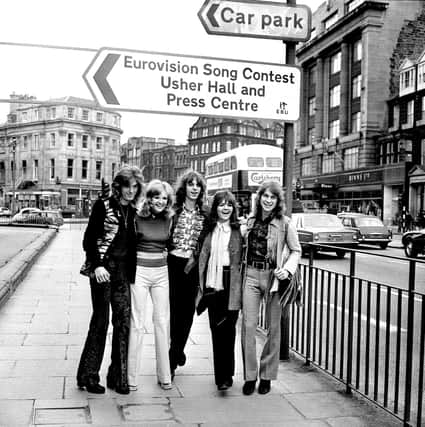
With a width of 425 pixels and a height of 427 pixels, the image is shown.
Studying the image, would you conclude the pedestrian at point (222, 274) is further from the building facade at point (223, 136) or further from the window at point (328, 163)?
the building facade at point (223, 136)

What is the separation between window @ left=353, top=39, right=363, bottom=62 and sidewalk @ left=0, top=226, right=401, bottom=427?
172ft

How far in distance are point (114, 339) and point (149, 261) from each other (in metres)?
0.72

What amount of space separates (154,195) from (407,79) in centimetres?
4844

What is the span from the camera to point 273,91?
5723 millimetres

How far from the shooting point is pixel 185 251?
5.18 meters

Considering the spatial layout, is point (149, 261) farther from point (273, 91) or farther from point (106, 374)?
point (273, 91)

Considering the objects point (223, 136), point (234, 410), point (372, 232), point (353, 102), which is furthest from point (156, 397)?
point (223, 136)

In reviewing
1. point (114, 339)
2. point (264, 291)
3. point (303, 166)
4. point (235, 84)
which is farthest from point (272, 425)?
point (303, 166)

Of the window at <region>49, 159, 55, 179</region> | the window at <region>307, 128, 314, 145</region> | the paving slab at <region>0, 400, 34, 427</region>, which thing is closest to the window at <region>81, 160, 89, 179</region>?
the window at <region>49, 159, 55, 179</region>

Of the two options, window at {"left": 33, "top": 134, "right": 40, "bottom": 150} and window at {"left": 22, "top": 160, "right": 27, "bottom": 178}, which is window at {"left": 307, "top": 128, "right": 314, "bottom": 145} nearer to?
window at {"left": 33, "top": 134, "right": 40, "bottom": 150}


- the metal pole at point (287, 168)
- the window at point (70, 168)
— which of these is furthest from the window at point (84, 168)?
the metal pole at point (287, 168)

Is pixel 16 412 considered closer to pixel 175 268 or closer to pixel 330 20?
pixel 175 268

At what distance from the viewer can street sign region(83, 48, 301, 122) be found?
17.1 ft

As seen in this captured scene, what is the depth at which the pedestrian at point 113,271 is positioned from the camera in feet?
15.7
